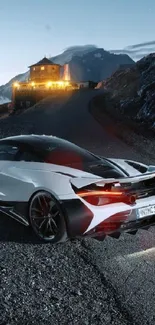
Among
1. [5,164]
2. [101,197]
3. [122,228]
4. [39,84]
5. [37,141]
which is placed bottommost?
[122,228]

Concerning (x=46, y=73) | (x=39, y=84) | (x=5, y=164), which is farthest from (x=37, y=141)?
(x=46, y=73)

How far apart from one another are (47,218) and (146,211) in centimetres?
151

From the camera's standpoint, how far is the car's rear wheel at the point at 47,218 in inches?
207

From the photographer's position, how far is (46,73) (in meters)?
99.4

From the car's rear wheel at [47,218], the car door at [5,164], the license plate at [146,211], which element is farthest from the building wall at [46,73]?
the license plate at [146,211]

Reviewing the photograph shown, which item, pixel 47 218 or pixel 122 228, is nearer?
pixel 122 228

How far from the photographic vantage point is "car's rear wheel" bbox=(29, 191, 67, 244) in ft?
17.2

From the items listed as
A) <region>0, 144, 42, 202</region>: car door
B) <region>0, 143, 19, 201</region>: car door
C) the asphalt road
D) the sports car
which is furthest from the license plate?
<region>0, 143, 19, 201</region>: car door

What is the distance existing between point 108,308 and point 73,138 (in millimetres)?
15232

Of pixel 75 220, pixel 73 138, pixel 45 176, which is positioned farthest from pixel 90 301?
pixel 73 138

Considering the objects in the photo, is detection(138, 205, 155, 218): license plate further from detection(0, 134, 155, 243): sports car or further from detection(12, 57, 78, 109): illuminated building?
detection(12, 57, 78, 109): illuminated building

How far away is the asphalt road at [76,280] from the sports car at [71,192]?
286mm

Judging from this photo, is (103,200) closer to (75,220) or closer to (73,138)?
(75,220)

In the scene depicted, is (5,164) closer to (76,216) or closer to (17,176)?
(17,176)
